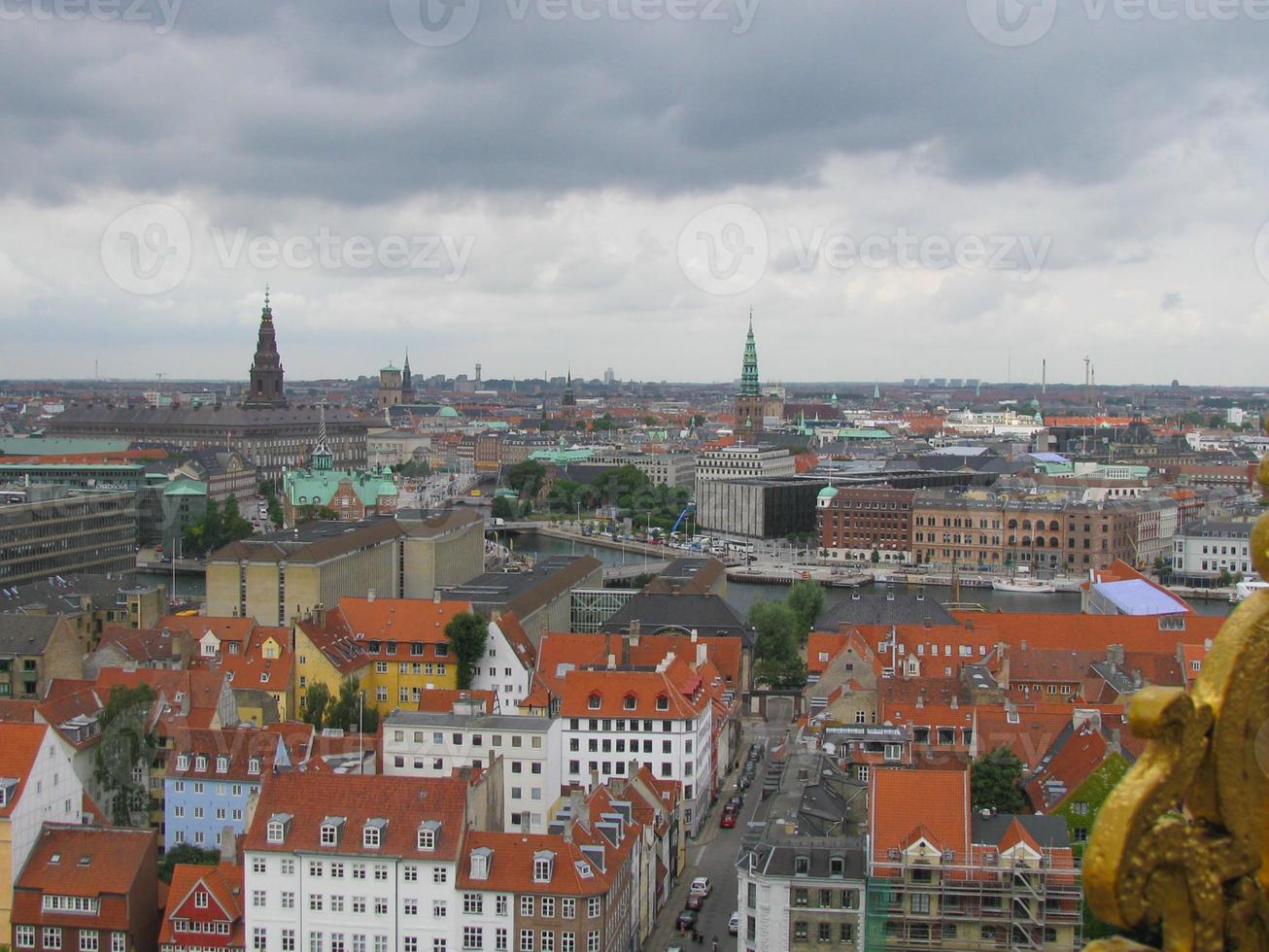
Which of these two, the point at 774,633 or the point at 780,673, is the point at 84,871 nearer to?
the point at 780,673

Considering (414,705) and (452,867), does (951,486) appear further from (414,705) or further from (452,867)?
(452,867)

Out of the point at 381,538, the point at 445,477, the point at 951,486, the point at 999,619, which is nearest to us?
the point at 999,619

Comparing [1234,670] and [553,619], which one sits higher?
[1234,670]

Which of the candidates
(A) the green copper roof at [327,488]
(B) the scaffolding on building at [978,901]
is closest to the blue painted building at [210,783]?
(B) the scaffolding on building at [978,901]

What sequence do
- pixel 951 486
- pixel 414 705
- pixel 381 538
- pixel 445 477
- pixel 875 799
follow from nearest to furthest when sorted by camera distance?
pixel 875 799 → pixel 414 705 → pixel 381 538 → pixel 951 486 → pixel 445 477

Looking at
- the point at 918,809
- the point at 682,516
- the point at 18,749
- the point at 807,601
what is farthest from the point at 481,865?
the point at 682,516

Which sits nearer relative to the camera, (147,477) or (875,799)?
(875,799)

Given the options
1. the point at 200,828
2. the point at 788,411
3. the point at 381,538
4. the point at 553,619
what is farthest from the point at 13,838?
the point at 788,411

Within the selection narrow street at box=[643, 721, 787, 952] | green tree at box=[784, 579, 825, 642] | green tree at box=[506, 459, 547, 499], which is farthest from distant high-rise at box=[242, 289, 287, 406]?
narrow street at box=[643, 721, 787, 952]
